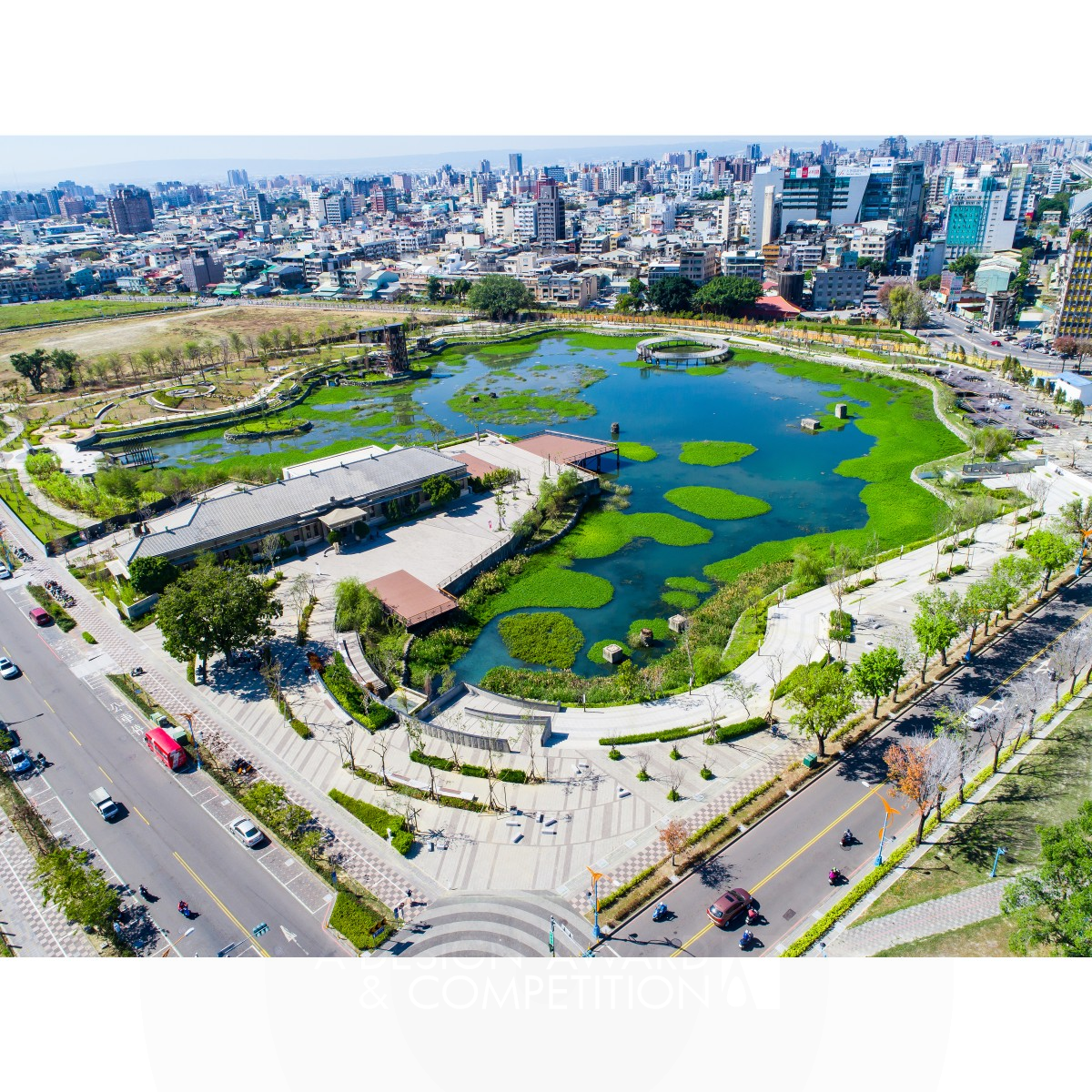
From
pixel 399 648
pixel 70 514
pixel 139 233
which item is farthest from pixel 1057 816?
→ pixel 139 233

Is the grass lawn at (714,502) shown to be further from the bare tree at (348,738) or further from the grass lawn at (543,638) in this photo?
the bare tree at (348,738)

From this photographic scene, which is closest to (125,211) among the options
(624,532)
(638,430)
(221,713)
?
(638,430)

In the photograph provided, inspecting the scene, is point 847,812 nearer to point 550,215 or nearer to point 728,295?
point 728,295

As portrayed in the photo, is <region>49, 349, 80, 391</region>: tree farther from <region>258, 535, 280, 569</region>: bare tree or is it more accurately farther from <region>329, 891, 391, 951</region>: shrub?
<region>329, 891, 391, 951</region>: shrub

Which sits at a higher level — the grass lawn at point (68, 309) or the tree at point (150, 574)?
the grass lawn at point (68, 309)

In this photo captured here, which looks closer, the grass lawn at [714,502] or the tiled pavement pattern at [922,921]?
the tiled pavement pattern at [922,921]

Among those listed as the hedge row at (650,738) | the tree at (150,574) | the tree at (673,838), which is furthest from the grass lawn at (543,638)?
the tree at (150,574)

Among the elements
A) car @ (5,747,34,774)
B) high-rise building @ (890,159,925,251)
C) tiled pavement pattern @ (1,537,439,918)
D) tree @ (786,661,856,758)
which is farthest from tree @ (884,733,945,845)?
high-rise building @ (890,159,925,251)
